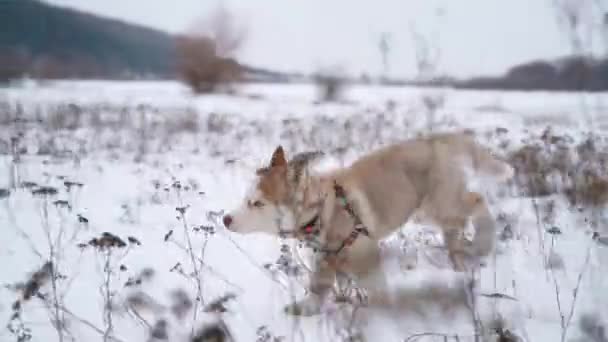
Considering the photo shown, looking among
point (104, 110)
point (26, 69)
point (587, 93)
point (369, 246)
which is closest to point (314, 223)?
point (369, 246)

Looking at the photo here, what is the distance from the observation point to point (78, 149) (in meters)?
7.04

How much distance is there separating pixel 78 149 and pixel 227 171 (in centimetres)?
276

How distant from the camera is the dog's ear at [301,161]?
7.94 feet

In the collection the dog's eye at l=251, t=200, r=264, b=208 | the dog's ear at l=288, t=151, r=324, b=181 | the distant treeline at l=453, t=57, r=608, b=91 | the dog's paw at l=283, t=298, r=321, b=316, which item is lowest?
the dog's paw at l=283, t=298, r=321, b=316

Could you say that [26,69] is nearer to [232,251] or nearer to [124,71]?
[124,71]

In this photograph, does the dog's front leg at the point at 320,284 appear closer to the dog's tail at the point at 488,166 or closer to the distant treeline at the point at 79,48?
the dog's tail at the point at 488,166

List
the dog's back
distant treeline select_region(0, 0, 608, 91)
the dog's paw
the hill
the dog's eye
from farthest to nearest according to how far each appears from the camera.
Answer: the hill → distant treeline select_region(0, 0, 608, 91) → the dog's back → the dog's eye → the dog's paw

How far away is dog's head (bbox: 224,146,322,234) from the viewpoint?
8.82 feet

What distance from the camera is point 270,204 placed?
2.80 metres

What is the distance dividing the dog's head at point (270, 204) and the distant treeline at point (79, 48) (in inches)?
95.3

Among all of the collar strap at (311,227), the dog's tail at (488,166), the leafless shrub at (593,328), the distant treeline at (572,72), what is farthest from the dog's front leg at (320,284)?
the distant treeline at (572,72)

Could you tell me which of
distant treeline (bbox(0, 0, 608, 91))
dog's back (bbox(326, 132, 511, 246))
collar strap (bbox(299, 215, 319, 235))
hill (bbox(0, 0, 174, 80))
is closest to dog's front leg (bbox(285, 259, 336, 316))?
collar strap (bbox(299, 215, 319, 235))

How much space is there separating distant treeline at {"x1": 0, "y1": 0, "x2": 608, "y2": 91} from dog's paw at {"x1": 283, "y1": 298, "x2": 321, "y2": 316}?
2768mm

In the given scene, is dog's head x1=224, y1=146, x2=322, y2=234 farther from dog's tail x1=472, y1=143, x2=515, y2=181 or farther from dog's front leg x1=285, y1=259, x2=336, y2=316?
dog's tail x1=472, y1=143, x2=515, y2=181
